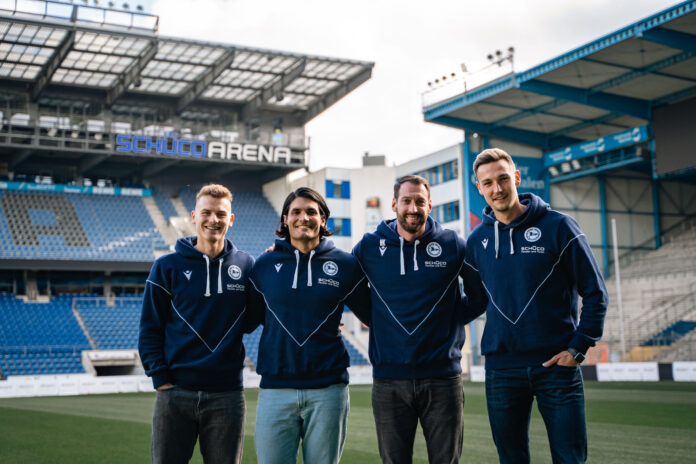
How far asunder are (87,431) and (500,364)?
1247 cm

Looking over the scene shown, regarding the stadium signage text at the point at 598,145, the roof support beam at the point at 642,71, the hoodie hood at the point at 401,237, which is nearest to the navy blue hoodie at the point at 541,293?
the hoodie hood at the point at 401,237

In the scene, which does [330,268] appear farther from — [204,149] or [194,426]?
[204,149]

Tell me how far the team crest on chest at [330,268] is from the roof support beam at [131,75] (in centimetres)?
3534

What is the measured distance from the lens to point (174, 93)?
45750 mm

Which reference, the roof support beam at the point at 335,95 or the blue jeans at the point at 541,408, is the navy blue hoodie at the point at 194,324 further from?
the roof support beam at the point at 335,95

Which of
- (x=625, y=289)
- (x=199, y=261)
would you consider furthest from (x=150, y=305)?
(x=625, y=289)

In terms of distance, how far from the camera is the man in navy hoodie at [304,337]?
4996mm

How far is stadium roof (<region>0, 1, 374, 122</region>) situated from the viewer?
3694 centimetres

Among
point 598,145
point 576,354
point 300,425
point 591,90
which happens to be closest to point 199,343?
point 300,425

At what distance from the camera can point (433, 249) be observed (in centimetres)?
528

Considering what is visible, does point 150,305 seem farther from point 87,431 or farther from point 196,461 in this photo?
point 87,431

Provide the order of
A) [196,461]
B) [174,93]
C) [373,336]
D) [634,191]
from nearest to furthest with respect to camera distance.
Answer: [373,336] < [196,461] < [634,191] < [174,93]

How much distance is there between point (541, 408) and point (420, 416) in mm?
800

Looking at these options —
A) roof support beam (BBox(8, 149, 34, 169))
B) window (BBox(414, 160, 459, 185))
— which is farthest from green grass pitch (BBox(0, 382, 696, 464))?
roof support beam (BBox(8, 149, 34, 169))
